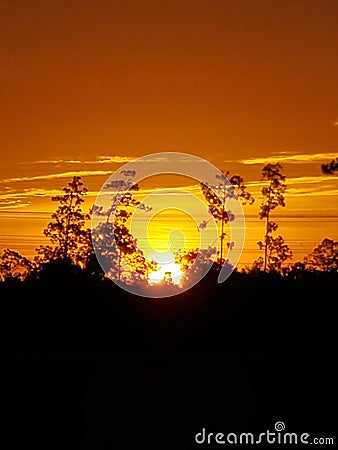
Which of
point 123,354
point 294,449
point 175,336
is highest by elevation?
point 175,336

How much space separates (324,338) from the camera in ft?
138

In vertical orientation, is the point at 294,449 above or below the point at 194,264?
below

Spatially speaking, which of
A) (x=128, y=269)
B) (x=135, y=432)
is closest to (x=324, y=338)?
(x=135, y=432)

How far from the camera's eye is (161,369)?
33000 millimetres

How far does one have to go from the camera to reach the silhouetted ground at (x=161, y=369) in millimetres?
27688

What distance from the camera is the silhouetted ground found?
27688 mm

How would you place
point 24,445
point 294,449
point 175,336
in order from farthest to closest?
point 175,336, point 24,445, point 294,449

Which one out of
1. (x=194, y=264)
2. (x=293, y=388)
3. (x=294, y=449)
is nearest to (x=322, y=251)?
(x=194, y=264)

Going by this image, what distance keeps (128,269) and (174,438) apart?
5286cm

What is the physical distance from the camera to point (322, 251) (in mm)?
94000

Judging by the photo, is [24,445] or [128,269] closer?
[24,445]

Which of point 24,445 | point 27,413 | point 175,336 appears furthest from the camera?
point 175,336

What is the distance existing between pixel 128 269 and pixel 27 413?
50811 mm

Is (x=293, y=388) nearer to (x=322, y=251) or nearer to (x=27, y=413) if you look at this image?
(x=27, y=413)
